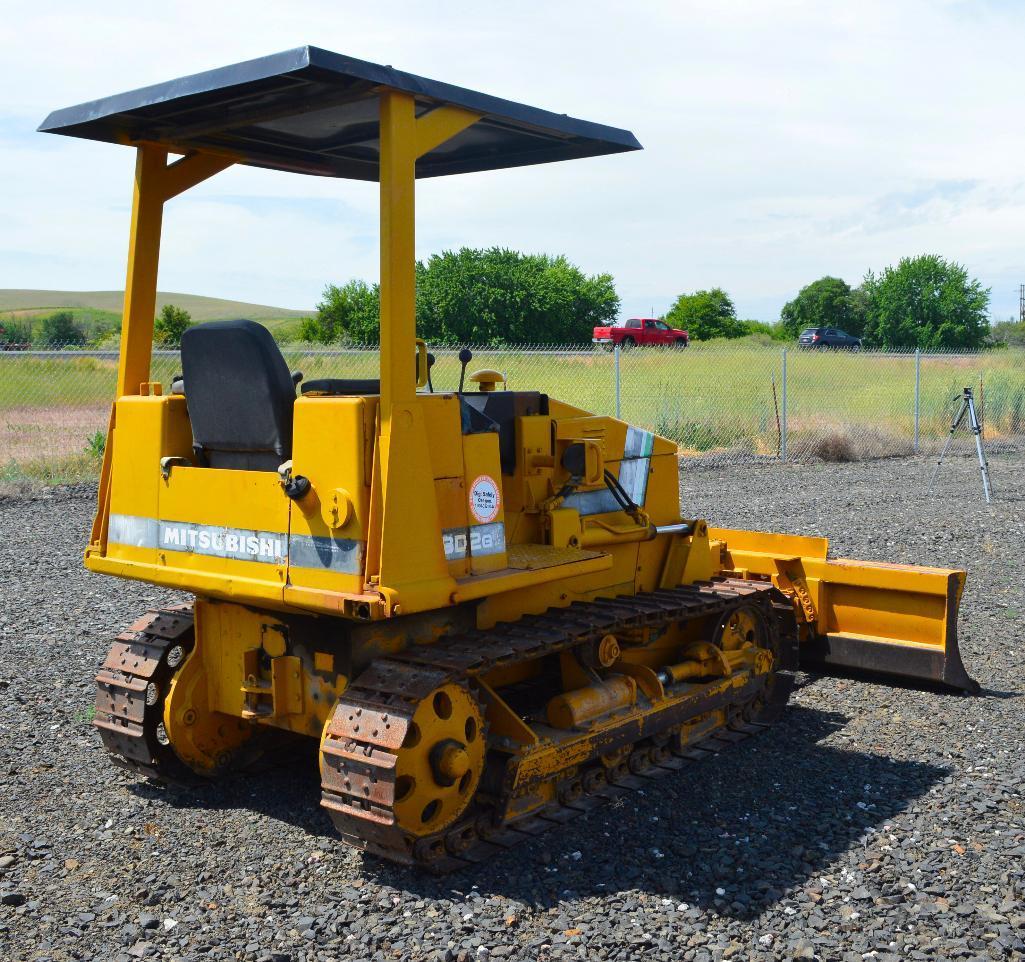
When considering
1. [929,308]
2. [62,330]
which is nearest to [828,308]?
[929,308]

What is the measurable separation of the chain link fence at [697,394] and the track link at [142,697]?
9013mm

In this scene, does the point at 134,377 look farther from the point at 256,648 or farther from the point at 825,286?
the point at 825,286

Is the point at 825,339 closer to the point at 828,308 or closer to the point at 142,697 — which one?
the point at 828,308

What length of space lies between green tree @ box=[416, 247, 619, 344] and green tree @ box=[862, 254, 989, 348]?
739 inches

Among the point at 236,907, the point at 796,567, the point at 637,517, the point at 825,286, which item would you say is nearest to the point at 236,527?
the point at 236,907

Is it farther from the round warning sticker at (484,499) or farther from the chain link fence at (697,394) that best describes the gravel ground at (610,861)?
the chain link fence at (697,394)

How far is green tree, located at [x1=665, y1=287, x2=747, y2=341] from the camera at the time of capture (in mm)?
55750

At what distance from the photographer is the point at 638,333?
43812 millimetres

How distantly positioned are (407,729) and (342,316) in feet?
106

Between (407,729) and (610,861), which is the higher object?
(407,729)

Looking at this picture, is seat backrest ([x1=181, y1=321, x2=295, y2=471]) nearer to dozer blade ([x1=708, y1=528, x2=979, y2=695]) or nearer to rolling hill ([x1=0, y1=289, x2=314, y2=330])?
dozer blade ([x1=708, y1=528, x2=979, y2=695])

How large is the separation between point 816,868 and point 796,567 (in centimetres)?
293

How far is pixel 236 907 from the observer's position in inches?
167

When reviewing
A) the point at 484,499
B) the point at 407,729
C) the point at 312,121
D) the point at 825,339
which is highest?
the point at 825,339
